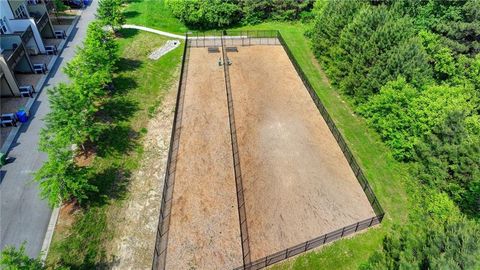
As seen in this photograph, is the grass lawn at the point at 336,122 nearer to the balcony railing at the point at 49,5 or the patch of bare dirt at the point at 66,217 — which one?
the patch of bare dirt at the point at 66,217

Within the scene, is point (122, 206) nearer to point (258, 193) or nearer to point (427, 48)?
point (258, 193)

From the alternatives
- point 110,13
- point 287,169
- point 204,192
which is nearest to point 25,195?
point 204,192

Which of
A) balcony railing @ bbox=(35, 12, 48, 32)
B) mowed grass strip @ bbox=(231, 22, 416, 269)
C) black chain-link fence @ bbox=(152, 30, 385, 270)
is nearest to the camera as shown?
black chain-link fence @ bbox=(152, 30, 385, 270)

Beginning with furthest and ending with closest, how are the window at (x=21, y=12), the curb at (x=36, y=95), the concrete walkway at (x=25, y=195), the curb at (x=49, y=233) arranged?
the window at (x=21, y=12)
the curb at (x=36, y=95)
the concrete walkway at (x=25, y=195)
the curb at (x=49, y=233)

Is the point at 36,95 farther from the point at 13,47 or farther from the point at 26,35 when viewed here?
the point at 26,35

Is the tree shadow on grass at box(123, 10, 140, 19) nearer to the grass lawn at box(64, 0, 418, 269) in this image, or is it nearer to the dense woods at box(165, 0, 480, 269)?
the grass lawn at box(64, 0, 418, 269)

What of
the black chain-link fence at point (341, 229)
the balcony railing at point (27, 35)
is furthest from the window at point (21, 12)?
the black chain-link fence at point (341, 229)

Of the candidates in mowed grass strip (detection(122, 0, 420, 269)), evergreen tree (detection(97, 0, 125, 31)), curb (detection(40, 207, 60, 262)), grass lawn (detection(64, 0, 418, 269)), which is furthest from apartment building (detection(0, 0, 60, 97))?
mowed grass strip (detection(122, 0, 420, 269))
